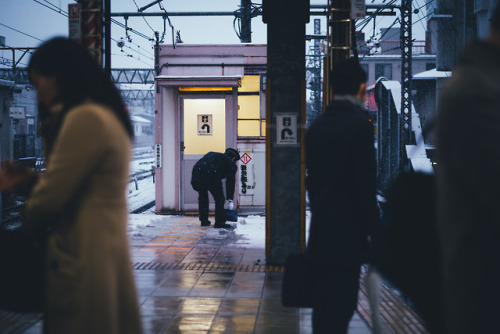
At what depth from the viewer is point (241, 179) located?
1290 centimetres

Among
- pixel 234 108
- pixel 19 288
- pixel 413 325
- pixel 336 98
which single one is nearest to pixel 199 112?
pixel 234 108

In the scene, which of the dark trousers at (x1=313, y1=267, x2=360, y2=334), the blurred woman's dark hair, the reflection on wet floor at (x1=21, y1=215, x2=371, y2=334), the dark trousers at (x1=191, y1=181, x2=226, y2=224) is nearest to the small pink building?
the dark trousers at (x1=191, y1=181, x2=226, y2=224)

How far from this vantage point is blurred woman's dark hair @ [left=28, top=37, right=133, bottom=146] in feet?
7.14

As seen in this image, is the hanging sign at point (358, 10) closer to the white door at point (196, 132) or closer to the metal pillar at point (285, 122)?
the metal pillar at point (285, 122)

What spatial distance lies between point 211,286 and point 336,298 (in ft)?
10.8

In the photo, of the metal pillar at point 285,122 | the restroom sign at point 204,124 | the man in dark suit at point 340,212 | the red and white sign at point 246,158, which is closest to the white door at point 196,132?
the restroom sign at point 204,124

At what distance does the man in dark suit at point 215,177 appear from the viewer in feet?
34.7

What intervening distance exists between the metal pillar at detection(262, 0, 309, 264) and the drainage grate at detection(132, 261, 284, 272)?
11.5 inches

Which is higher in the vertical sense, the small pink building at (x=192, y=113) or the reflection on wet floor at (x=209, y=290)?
the small pink building at (x=192, y=113)

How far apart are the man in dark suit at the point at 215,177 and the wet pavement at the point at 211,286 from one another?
0.68m

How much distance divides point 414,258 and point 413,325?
2.99 m

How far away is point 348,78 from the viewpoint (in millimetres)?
3309

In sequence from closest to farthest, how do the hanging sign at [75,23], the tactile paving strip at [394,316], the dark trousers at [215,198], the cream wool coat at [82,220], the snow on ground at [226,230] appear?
the cream wool coat at [82,220]
the tactile paving strip at [394,316]
the hanging sign at [75,23]
the snow on ground at [226,230]
the dark trousers at [215,198]

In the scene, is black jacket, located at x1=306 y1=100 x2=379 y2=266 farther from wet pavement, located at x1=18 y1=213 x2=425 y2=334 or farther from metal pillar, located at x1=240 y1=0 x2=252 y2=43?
metal pillar, located at x1=240 y1=0 x2=252 y2=43
